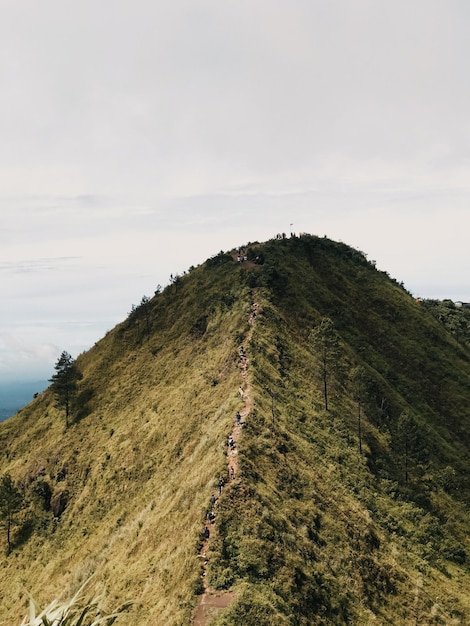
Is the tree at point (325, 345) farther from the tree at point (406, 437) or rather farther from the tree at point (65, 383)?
the tree at point (65, 383)

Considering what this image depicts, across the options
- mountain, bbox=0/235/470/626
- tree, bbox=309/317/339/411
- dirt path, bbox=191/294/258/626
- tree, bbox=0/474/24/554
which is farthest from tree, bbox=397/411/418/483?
tree, bbox=0/474/24/554

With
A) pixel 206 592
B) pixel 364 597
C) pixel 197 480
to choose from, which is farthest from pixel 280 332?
pixel 206 592

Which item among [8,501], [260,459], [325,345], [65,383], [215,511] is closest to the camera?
[215,511]

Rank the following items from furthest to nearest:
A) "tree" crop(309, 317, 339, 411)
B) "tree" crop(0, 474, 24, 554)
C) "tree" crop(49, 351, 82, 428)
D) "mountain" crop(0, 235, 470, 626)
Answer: "tree" crop(49, 351, 82, 428) < "tree" crop(309, 317, 339, 411) < "tree" crop(0, 474, 24, 554) < "mountain" crop(0, 235, 470, 626)

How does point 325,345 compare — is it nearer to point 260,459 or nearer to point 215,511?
point 260,459

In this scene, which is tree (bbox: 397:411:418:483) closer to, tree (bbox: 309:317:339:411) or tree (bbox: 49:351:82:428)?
tree (bbox: 309:317:339:411)

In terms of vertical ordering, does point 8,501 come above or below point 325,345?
below

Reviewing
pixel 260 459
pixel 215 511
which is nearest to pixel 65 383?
pixel 260 459
